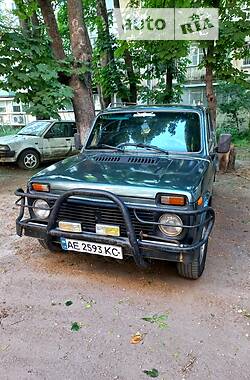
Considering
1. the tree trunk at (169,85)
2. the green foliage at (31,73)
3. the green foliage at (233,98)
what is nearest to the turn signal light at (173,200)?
the green foliage at (31,73)

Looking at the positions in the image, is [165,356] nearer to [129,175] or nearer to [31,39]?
[129,175]

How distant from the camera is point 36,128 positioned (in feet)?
33.8

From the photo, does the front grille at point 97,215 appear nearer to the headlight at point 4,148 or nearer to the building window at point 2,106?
the headlight at point 4,148

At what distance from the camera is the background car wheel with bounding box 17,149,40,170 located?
9.61 meters

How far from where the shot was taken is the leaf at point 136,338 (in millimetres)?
2682

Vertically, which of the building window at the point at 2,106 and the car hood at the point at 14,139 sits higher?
the building window at the point at 2,106

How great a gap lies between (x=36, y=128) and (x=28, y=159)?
1181 millimetres

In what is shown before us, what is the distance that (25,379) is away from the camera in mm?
2309

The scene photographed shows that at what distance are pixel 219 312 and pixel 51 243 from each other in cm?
180

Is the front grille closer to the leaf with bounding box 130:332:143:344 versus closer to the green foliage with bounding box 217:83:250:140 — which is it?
the leaf with bounding box 130:332:143:344

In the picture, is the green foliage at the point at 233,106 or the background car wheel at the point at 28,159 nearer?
the background car wheel at the point at 28,159

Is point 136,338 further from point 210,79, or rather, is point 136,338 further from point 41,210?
point 210,79

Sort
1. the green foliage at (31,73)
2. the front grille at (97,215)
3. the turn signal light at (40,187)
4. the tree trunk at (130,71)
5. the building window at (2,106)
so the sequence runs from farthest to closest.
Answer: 1. the building window at (2,106)
2. the tree trunk at (130,71)
3. the green foliage at (31,73)
4. the turn signal light at (40,187)
5. the front grille at (97,215)

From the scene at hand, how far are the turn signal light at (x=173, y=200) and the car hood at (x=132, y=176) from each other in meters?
0.05
